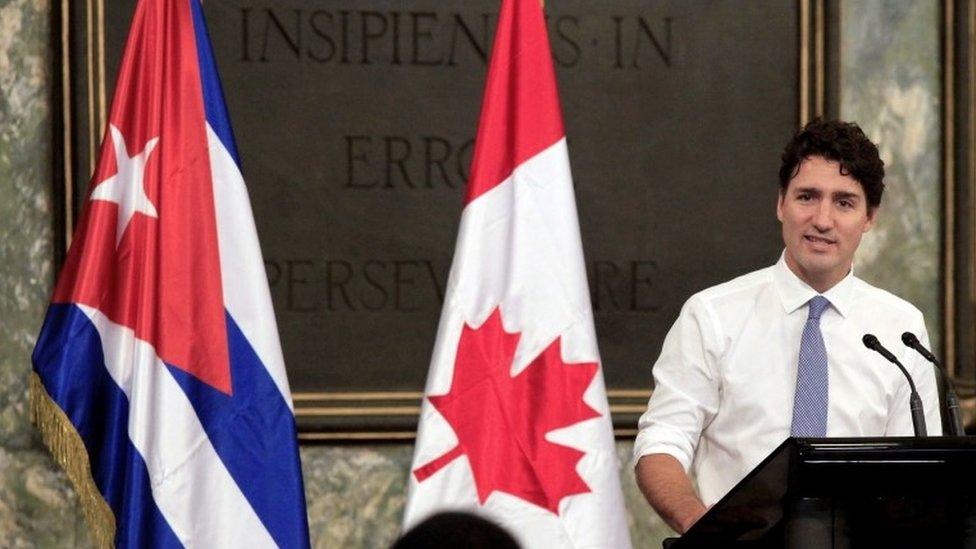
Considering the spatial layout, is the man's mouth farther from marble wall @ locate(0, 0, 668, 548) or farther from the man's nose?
marble wall @ locate(0, 0, 668, 548)

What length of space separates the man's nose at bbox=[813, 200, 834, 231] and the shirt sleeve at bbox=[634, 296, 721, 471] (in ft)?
1.01

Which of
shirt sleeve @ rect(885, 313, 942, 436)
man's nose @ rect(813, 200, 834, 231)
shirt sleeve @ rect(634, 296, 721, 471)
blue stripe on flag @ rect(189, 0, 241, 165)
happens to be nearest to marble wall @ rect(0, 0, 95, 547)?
blue stripe on flag @ rect(189, 0, 241, 165)

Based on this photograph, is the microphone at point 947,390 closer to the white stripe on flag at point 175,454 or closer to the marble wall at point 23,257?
the white stripe on flag at point 175,454

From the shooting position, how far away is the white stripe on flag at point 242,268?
3.69 metres

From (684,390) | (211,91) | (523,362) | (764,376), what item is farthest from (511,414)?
(211,91)

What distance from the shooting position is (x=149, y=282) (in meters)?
3.61

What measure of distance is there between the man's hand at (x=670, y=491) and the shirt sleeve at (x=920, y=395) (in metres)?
0.51

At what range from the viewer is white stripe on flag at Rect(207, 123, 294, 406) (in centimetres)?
369

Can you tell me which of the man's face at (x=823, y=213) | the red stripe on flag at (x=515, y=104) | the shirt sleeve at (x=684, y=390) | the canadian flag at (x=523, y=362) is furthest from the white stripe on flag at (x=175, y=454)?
the man's face at (x=823, y=213)

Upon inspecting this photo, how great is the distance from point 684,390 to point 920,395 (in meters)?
0.49

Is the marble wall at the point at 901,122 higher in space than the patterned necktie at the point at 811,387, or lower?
higher

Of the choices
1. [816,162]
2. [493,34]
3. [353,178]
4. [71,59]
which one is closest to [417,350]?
[353,178]

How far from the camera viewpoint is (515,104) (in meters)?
3.85

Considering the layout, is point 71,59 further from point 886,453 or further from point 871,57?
point 886,453
